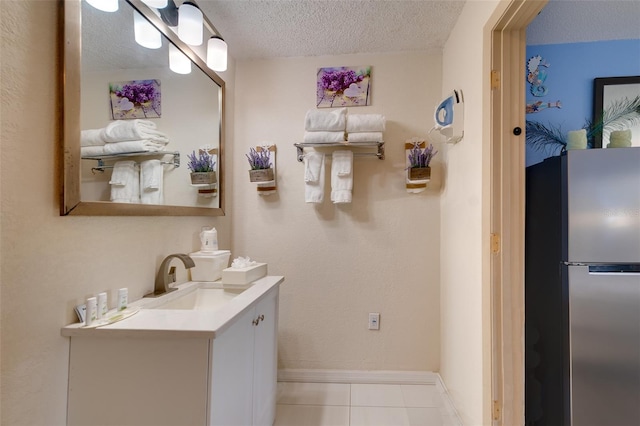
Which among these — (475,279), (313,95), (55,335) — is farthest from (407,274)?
(55,335)

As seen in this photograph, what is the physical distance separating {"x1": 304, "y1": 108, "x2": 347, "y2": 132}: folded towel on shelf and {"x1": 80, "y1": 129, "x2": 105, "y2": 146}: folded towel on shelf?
1.22 metres

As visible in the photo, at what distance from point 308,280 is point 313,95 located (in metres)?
1.39

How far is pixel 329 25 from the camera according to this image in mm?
1921

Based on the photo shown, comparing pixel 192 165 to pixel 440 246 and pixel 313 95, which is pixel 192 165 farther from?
pixel 440 246

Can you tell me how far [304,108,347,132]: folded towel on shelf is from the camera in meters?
2.02

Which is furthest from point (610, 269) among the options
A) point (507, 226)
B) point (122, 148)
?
point (122, 148)

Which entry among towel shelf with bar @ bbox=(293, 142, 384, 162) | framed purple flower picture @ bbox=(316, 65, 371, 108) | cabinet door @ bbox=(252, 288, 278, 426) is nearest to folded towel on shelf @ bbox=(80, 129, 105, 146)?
cabinet door @ bbox=(252, 288, 278, 426)

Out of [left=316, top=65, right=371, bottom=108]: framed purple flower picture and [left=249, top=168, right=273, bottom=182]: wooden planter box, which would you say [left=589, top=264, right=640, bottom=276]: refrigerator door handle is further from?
[left=249, top=168, right=273, bottom=182]: wooden planter box

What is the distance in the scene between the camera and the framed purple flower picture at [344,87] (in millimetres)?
2213

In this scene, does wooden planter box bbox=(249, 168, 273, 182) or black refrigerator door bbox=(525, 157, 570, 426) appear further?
wooden planter box bbox=(249, 168, 273, 182)

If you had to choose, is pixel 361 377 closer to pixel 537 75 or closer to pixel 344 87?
pixel 344 87

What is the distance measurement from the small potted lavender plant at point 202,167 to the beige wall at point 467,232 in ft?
5.00

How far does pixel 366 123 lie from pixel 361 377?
1.81 meters

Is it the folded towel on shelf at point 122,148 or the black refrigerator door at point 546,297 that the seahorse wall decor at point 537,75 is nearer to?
the black refrigerator door at point 546,297
